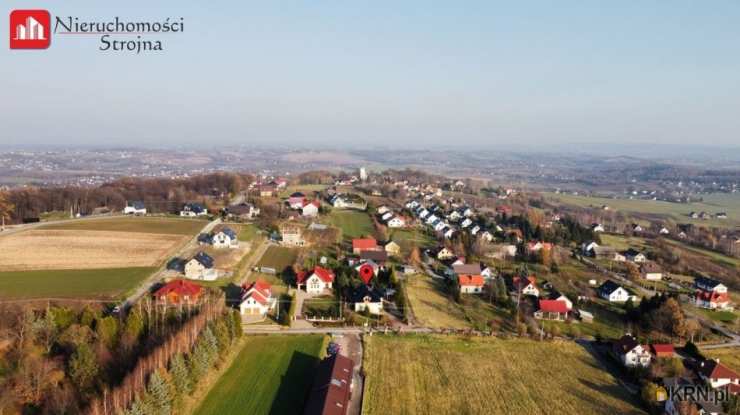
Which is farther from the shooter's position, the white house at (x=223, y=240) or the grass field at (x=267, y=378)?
the white house at (x=223, y=240)

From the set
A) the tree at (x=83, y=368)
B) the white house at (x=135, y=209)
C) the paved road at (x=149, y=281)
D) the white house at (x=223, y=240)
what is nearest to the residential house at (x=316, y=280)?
the paved road at (x=149, y=281)

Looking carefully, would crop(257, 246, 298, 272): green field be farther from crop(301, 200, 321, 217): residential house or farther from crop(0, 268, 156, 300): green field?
crop(301, 200, 321, 217): residential house

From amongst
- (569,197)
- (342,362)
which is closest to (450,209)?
(569,197)

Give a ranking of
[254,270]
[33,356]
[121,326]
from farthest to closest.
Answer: [254,270]
[121,326]
[33,356]

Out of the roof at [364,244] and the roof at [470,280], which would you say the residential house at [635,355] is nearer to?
the roof at [470,280]

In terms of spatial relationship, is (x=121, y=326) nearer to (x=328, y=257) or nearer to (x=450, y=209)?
(x=328, y=257)

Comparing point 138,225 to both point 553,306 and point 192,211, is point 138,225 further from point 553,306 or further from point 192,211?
point 553,306
